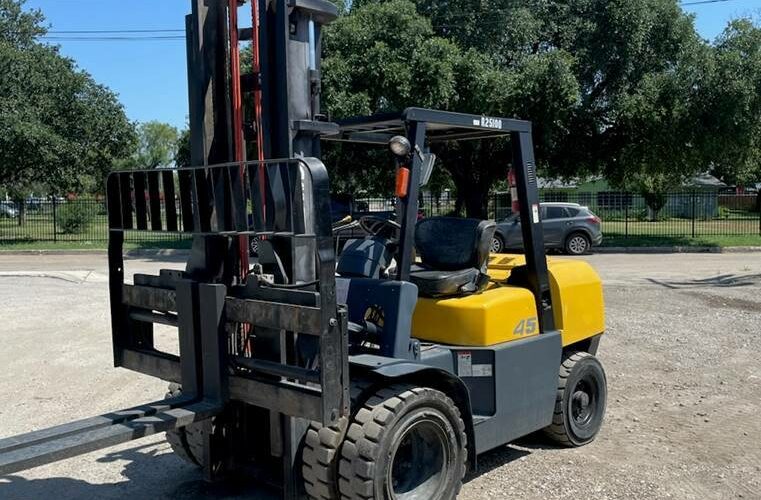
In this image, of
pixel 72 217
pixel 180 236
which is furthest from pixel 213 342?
pixel 72 217

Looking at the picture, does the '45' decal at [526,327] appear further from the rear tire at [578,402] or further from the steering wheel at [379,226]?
the steering wheel at [379,226]

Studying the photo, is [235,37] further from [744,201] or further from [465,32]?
[744,201]

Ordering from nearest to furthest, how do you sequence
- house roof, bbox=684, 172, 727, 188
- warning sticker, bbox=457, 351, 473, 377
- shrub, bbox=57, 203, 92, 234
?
1. warning sticker, bbox=457, 351, 473, 377
2. shrub, bbox=57, 203, 92, 234
3. house roof, bbox=684, 172, 727, 188

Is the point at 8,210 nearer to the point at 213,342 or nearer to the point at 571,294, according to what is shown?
the point at 571,294

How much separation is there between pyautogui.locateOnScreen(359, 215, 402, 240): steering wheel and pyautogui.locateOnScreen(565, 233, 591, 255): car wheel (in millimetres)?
19418

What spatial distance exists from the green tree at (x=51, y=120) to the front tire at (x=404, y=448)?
24159 mm

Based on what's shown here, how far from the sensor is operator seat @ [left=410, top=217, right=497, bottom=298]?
520 centimetres

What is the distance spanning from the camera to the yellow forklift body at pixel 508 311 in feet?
16.9

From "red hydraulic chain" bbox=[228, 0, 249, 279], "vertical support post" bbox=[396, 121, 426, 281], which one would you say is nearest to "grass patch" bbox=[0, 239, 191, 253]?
"red hydraulic chain" bbox=[228, 0, 249, 279]

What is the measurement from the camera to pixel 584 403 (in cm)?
627

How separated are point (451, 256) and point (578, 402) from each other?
5.84 ft

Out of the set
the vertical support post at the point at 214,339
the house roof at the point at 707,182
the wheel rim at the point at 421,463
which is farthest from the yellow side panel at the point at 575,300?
the house roof at the point at 707,182

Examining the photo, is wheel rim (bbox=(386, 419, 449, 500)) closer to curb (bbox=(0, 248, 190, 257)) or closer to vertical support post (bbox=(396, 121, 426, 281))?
vertical support post (bbox=(396, 121, 426, 281))

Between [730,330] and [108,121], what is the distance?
76.9ft
